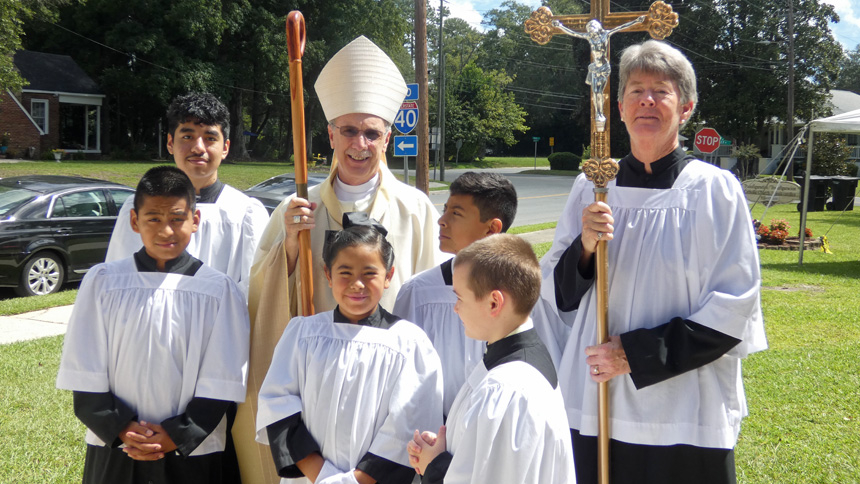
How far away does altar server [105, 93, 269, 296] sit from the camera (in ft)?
11.9

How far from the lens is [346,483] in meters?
2.52

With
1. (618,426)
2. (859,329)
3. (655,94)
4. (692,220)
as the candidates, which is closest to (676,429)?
(618,426)

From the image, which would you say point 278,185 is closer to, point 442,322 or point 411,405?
point 442,322

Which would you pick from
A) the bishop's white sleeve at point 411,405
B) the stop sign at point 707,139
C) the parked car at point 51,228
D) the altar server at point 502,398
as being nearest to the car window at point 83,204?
the parked car at point 51,228

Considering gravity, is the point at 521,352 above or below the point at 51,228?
above

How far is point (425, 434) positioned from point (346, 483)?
41 centimetres

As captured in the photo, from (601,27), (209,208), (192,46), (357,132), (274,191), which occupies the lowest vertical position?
(274,191)

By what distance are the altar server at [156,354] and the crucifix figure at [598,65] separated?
5.21ft

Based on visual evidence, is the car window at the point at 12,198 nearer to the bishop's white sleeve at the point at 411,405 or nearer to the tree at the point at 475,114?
the bishop's white sleeve at the point at 411,405

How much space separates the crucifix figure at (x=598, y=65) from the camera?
255 centimetres

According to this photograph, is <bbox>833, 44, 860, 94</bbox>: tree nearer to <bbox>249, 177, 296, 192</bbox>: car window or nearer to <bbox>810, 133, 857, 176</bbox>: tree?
<bbox>810, 133, 857, 176</bbox>: tree

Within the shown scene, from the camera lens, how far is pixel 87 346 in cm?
290

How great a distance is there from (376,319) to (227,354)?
0.68m

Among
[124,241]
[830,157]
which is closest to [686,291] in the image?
[124,241]
